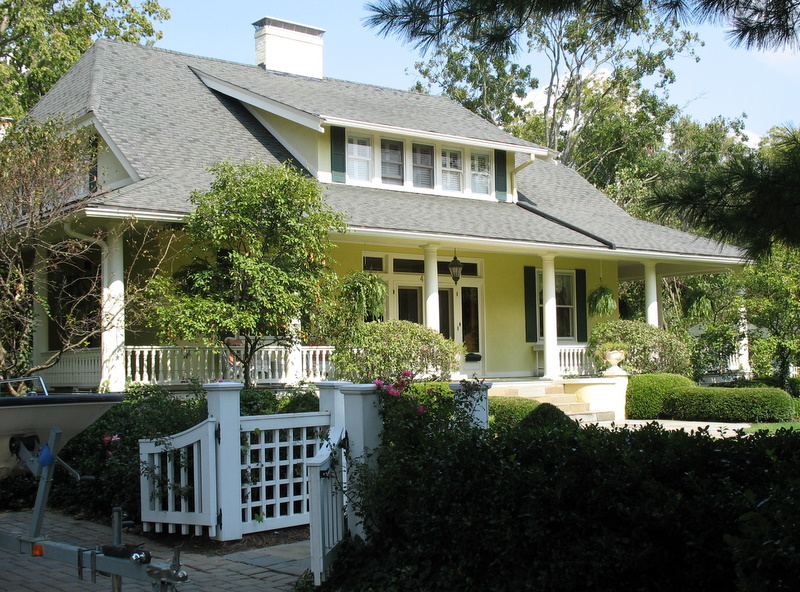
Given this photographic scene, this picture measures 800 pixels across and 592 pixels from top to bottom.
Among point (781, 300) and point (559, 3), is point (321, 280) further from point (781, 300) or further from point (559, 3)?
point (781, 300)

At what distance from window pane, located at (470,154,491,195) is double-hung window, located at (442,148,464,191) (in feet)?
1.13

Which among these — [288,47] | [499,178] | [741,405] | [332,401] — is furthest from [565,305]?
[332,401]

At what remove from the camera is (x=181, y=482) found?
22.6 feet

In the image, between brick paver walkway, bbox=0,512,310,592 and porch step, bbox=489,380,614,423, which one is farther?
porch step, bbox=489,380,614,423

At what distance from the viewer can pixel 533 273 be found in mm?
19172

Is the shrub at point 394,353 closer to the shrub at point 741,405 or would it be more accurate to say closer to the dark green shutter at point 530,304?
the dark green shutter at point 530,304

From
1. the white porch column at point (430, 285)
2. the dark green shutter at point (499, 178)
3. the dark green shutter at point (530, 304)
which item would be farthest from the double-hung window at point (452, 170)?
the white porch column at point (430, 285)

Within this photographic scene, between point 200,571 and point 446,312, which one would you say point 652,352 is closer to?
point 446,312

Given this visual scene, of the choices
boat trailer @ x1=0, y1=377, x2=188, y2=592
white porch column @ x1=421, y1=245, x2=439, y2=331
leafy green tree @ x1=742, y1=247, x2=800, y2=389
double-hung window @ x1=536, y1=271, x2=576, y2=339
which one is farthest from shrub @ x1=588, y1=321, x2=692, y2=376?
boat trailer @ x1=0, y1=377, x2=188, y2=592

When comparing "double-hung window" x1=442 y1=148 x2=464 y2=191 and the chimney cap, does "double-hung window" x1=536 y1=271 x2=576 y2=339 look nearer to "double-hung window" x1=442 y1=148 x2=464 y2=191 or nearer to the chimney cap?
"double-hung window" x1=442 y1=148 x2=464 y2=191

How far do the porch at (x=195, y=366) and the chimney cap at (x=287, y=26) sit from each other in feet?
31.4

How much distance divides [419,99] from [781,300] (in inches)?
403

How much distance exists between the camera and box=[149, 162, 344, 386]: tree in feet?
39.8

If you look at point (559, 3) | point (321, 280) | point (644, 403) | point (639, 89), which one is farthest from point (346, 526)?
point (639, 89)
